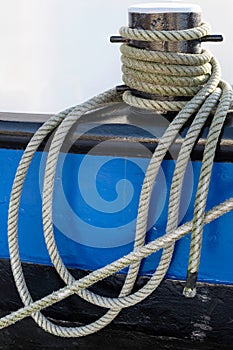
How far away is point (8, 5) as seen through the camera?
7.39 ft

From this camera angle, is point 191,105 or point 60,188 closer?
point 191,105

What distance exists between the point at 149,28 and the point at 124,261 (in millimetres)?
491

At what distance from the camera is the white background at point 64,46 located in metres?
2.16

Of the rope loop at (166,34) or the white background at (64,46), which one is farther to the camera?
the white background at (64,46)

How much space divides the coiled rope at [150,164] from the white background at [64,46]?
26.4 inches

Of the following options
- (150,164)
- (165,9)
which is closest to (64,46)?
(165,9)

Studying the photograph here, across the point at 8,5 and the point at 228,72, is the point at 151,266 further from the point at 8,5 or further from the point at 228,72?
the point at 8,5

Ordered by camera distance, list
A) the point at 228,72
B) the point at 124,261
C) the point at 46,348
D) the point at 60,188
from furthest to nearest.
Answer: the point at 228,72 < the point at 46,348 < the point at 60,188 < the point at 124,261

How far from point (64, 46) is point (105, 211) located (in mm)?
927

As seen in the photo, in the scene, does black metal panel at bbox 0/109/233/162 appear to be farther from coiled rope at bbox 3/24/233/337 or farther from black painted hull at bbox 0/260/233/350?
black painted hull at bbox 0/260/233/350

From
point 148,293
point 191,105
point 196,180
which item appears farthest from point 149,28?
point 148,293

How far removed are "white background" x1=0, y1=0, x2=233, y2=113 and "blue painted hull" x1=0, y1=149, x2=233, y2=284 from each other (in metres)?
0.69

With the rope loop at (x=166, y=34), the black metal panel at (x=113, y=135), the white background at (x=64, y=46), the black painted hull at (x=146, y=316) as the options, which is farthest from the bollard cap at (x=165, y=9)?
the white background at (x=64, y=46)

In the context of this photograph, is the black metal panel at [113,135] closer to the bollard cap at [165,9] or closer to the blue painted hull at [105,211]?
the blue painted hull at [105,211]
